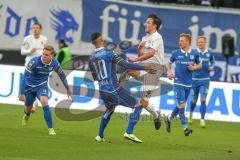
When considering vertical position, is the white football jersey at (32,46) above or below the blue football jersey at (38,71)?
above

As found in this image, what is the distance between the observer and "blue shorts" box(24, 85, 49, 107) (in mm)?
19798

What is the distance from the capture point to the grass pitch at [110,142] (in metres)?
15.4

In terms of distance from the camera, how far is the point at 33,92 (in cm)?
2009

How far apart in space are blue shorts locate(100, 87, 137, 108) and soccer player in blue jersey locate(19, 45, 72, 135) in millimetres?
1886

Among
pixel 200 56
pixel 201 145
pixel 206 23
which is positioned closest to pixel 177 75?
pixel 200 56

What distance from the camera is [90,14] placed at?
3256 centimetres

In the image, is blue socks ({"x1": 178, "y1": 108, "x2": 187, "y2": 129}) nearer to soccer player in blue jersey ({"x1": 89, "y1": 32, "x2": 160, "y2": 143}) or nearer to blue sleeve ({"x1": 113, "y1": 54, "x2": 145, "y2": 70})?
soccer player in blue jersey ({"x1": 89, "y1": 32, "x2": 160, "y2": 143})

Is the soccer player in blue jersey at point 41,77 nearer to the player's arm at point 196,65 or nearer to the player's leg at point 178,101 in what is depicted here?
the player's leg at point 178,101

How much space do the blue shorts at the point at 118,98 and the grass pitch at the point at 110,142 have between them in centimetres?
84

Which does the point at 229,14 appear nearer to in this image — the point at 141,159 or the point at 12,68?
the point at 12,68

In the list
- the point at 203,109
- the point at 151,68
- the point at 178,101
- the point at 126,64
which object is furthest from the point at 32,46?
the point at 126,64

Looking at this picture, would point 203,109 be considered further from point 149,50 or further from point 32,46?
point 149,50

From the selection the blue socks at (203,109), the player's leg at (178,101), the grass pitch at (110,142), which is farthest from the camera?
the blue socks at (203,109)

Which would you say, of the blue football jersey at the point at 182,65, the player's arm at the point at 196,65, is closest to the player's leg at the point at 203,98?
the player's arm at the point at 196,65
